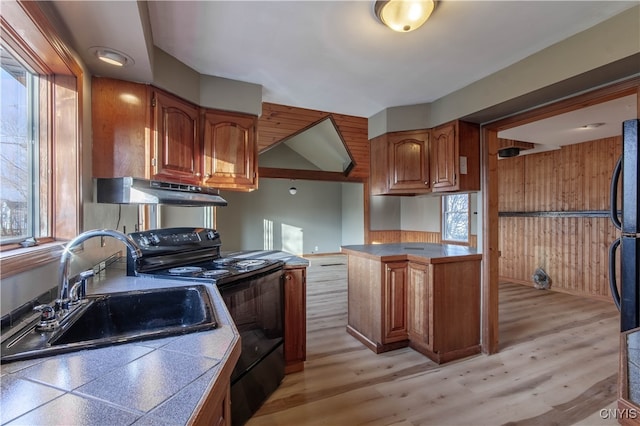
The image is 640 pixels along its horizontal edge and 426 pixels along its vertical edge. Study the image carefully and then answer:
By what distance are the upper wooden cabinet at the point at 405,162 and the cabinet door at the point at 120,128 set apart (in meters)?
2.14

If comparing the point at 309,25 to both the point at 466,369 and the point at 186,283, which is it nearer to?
the point at 186,283

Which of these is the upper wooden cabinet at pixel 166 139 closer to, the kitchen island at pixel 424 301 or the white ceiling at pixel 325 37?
the white ceiling at pixel 325 37

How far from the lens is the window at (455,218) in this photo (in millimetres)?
6574

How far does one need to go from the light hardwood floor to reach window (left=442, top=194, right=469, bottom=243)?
3.30m

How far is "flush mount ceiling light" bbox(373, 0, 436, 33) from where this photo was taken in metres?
1.50

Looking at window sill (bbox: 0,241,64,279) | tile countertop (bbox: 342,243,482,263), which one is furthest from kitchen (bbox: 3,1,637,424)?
tile countertop (bbox: 342,243,482,263)

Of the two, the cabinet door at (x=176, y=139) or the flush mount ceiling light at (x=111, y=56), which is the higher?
the flush mount ceiling light at (x=111, y=56)

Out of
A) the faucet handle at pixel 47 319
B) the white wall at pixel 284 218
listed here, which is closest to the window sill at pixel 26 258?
the faucet handle at pixel 47 319

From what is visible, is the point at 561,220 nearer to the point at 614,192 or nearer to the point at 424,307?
the point at 424,307

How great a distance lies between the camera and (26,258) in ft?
3.43

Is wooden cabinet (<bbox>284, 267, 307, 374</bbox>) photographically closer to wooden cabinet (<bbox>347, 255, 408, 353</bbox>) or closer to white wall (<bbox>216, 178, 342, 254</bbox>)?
wooden cabinet (<bbox>347, 255, 408, 353</bbox>)

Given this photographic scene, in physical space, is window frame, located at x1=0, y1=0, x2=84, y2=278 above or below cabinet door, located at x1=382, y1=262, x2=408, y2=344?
above

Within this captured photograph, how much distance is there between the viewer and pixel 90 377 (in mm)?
652

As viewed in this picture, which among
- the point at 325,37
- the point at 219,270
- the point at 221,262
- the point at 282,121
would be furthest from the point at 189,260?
the point at 282,121
